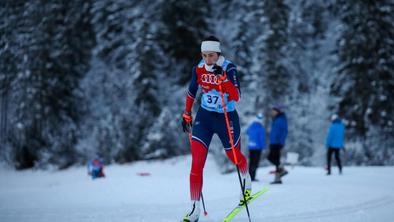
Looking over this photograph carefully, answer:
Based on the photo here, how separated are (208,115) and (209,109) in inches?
3.4

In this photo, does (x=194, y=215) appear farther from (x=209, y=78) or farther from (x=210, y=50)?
(x=210, y=50)

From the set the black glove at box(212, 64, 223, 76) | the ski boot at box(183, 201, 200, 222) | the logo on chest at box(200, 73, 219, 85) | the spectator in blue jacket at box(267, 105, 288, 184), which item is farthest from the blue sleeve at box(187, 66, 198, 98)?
the spectator in blue jacket at box(267, 105, 288, 184)

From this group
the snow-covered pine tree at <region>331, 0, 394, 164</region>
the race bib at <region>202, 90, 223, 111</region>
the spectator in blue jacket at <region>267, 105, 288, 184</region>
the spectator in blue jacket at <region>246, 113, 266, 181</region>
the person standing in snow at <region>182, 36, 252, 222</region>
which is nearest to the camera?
the person standing in snow at <region>182, 36, 252, 222</region>

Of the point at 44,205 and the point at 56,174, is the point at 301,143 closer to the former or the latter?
the point at 56,174

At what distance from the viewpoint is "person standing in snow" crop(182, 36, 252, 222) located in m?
4.83

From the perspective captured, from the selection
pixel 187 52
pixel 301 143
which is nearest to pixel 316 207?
pixel 301 143

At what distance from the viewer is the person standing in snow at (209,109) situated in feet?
15.8

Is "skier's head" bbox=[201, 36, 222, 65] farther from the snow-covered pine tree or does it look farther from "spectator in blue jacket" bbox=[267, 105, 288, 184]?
the snow-covered pine tree

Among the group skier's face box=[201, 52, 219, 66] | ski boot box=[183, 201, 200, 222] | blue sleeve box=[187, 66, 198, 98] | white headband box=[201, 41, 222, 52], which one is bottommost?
ski boot box=[183, 201, 200, 222]

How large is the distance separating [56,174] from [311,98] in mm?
19635

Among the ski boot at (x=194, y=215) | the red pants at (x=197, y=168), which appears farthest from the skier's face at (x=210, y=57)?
the ski boot at (x=194, y=215)

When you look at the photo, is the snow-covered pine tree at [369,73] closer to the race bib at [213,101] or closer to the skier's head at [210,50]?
the race bib at [213,101]

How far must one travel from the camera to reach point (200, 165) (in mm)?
4902

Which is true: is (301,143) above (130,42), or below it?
below
